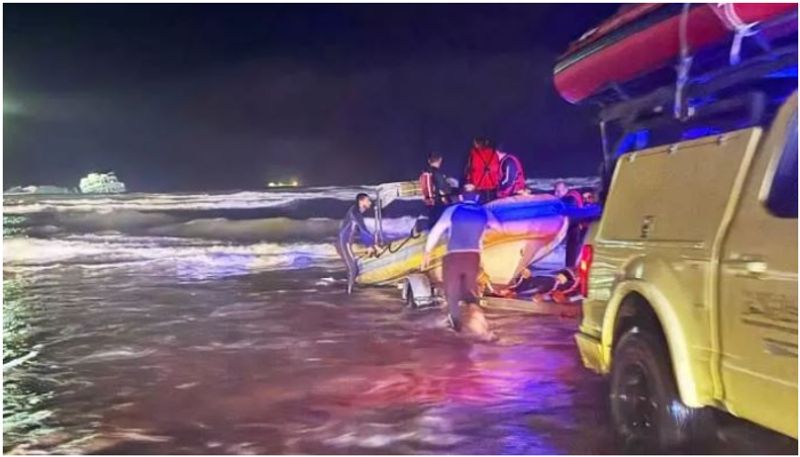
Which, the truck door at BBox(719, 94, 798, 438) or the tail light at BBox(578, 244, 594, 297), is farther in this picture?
the tail light at BBox(578, 244, 594, 297)

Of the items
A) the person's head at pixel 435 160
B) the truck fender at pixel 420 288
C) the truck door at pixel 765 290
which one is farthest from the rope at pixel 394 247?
the truck door at pixel 765 290

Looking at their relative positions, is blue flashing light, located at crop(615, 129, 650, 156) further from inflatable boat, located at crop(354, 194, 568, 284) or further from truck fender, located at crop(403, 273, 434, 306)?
truck fender, located at crop(403, 273, 434, 306)

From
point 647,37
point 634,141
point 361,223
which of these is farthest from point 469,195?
point 647,37

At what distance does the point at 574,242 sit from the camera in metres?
3.29

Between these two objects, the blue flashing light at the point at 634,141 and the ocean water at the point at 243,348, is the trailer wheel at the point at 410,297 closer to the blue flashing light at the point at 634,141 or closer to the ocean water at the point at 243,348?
the ocean water at the point at 243,348

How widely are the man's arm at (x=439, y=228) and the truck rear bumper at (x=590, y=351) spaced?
1.97 feet

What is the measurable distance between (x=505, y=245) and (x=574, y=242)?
0.81 ft

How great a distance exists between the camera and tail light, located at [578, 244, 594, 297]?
3213mm

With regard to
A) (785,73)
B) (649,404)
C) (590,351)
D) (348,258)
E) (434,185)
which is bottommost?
(649,404)

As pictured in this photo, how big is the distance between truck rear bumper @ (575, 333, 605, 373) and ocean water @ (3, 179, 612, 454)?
4cm

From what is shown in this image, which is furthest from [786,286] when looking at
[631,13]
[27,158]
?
[27,158]

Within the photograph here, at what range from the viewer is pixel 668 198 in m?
2.94

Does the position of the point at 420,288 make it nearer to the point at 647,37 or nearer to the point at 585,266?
the point at 585,266

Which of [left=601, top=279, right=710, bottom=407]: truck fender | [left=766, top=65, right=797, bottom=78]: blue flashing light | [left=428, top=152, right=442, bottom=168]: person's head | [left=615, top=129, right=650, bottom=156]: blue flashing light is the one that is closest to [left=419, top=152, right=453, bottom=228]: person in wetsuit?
[left=428, top=152, right=442, bottom=168]: person's head
